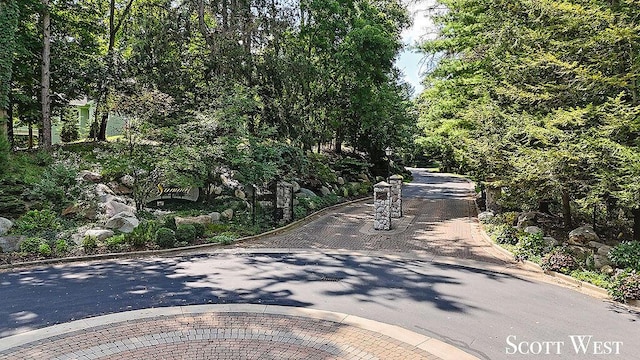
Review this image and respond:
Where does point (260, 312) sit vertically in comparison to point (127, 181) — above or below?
below

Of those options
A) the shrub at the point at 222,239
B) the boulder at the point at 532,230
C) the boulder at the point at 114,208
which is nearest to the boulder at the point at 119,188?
the boulder at the point at 114,208

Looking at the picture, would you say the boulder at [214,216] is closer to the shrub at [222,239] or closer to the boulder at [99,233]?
the shrub at [222,239]

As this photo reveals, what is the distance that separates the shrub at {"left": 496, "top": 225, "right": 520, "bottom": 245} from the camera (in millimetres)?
11648

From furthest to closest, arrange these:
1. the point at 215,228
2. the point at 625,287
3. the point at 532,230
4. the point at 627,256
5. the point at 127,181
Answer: the point at 127,181, the point at 215,228, the point at 532,230, the point at 627,256, the point at 625,287

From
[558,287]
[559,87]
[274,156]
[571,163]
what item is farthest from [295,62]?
[558,287]

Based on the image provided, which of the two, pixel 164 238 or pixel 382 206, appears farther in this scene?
pixel 382 206

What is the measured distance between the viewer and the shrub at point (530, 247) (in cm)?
1007

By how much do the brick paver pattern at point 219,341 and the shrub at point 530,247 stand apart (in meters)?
6.24

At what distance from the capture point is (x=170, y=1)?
17.5m

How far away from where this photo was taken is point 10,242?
9.86m

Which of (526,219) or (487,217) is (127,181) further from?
(526,219)

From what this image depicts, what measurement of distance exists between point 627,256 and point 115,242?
1221 cm

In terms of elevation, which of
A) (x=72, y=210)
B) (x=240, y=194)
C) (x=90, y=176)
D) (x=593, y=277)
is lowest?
(x=593, y=277)

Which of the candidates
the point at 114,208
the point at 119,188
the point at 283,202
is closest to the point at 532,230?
the point at 283,202
